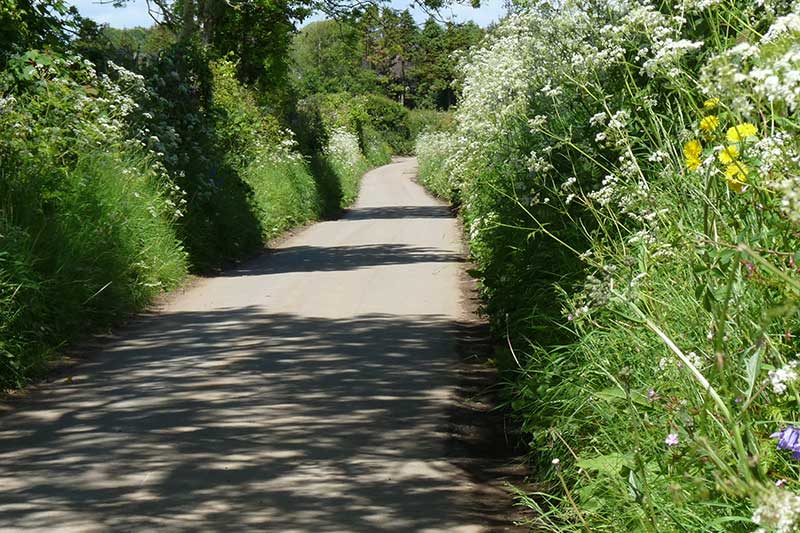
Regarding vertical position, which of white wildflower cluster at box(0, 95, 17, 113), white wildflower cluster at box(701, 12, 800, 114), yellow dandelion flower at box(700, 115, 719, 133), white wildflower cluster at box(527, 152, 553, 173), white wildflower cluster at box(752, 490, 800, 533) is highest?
white wildflower cluster at box(0, 95, 17, 113)

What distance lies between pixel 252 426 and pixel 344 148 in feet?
148

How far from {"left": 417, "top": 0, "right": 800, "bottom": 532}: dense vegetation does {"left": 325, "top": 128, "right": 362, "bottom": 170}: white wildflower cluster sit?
3455cm

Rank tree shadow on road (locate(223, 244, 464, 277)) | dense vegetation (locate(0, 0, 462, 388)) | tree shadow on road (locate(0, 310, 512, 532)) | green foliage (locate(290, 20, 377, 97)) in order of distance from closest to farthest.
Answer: tree shadow on road (locate(0, 310, 512, 532)) < dense vegetation (locate(0, 0, 462, 388)) < tree shadow on road (locate(223, 244, 464, 277)) < green foliage (locate(290, 20, 377, 97))

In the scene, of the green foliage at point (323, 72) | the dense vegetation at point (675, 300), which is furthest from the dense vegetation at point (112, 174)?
the green foliage at point (323, 72)

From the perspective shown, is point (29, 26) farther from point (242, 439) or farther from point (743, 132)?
point (743, 132)

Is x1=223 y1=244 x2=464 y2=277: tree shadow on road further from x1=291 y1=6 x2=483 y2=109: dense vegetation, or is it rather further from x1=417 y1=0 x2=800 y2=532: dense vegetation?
x1=291 y1=6 x2=483 y2=109: dense vegetation

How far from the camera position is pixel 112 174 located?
13.9m

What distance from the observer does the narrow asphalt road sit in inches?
218

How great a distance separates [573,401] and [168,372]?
162 inches

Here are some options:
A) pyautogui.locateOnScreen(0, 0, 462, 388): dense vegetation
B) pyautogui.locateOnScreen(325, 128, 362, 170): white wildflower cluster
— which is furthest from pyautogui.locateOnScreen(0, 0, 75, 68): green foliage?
pyautogui.locateOnScreen(325, 128, 362, 170): white wildflower cluster

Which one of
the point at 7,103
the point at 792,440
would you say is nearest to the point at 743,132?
the point at 792,440

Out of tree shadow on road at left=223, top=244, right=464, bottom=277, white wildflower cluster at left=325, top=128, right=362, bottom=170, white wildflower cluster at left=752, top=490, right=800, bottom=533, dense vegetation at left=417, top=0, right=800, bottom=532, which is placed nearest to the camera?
white wildflower cluster at left=752, top=490, right=800, bottom=533

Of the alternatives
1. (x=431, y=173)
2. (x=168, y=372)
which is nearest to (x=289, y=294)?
(x=168, y=372)

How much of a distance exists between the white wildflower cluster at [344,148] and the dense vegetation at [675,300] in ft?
113
